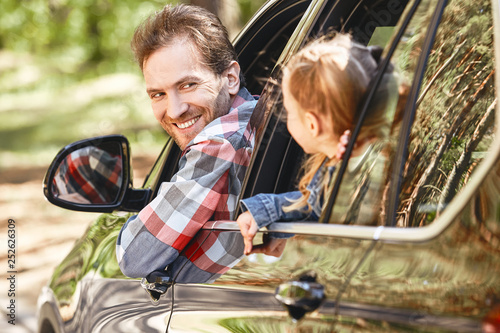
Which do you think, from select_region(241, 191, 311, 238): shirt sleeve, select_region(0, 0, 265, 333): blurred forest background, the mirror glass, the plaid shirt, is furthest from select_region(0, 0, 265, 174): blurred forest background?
select_region(241, 191, 311, 238): shirt sleeve

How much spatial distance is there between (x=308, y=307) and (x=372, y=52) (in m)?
0.62

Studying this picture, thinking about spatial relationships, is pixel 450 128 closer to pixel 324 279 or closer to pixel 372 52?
pixel 372 52

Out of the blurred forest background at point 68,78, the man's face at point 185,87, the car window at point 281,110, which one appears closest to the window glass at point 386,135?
the car window at point 281,110

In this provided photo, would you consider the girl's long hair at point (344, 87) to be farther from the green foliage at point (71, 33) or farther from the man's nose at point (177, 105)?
the green foliage at point (71, 33)

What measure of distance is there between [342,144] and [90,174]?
5.92 ft

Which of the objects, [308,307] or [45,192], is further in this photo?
[45,192]

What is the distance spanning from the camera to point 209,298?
1866mm

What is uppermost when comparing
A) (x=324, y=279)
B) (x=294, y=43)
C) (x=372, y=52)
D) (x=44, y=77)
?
(x=44, y=77)

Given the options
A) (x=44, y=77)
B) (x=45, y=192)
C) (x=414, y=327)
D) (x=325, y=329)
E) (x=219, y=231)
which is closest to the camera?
(x=414, y=327)

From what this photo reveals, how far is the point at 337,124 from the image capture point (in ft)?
5.15

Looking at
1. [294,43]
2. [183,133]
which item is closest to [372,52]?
[294,43]

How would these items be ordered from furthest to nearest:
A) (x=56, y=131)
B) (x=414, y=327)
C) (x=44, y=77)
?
(x=44, y=77) → (x=56, y=131) → (x=414, y=327)

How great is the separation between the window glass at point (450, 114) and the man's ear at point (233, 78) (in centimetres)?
93

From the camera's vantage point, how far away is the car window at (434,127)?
1518 mm
